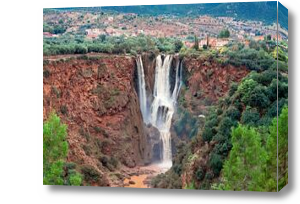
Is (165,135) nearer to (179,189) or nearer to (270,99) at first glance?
(179,189)

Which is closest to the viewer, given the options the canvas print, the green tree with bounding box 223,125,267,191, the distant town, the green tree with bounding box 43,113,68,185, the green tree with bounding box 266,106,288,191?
the green tree with bounding box 266,106,288,191

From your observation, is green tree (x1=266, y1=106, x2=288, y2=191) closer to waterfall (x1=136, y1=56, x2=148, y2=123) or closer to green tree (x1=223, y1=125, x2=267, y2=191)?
green tree (x1=223, y1=125, x2=267, y2=191)

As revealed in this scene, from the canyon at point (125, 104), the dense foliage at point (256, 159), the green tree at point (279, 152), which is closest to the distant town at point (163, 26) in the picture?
the canyon at point (125, 104)

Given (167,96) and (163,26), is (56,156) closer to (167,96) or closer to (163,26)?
(167,96)

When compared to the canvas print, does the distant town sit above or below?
above

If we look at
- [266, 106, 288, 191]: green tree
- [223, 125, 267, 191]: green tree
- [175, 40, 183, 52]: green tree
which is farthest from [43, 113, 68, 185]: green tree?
[266, 106, 288, 191]: green tree

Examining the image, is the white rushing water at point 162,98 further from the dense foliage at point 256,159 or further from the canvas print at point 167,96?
the dense foliage at point 256,159
